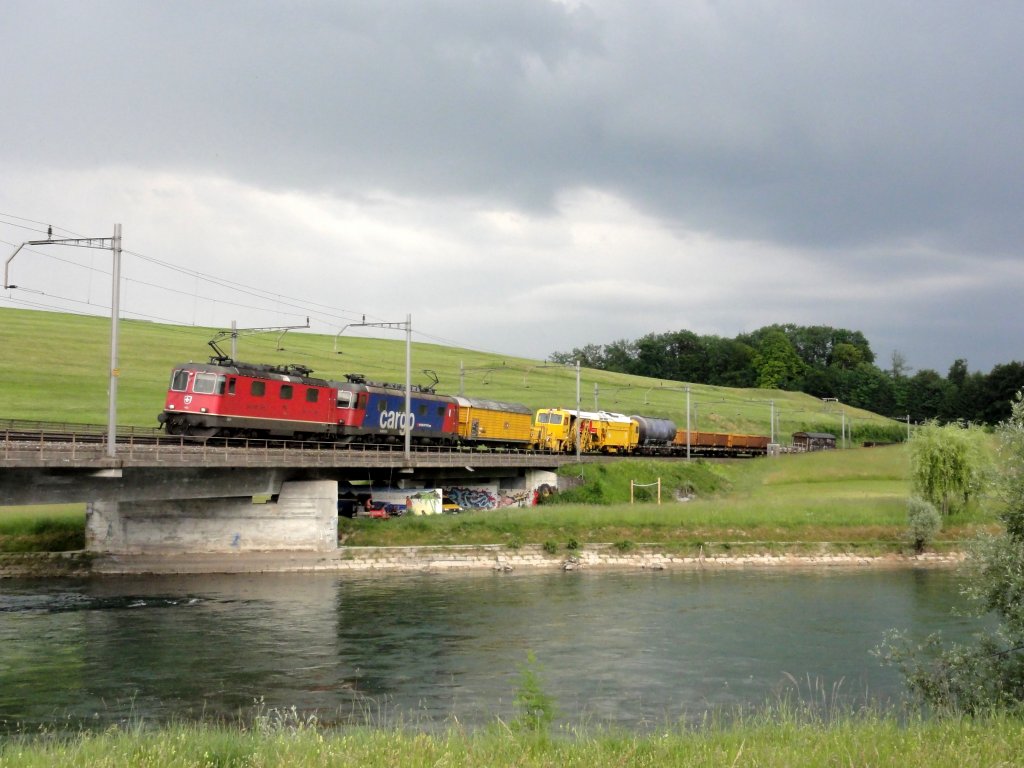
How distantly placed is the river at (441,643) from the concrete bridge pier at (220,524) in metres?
3.13

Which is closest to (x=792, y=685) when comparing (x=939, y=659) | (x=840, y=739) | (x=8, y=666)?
(x=939, y=659)

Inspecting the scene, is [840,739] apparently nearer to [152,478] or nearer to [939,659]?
[939,659]

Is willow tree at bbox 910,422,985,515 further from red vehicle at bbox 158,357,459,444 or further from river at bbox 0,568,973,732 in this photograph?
red vehicle at bbox 158,357,459,444

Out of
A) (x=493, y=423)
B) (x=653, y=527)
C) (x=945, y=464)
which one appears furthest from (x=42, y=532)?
(x=945, y=464)

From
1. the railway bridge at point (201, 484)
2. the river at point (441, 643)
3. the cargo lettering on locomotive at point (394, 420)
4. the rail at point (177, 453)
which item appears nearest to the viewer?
the river at point (441, 643)

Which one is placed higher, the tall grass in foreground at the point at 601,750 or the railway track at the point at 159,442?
the railway track at the point at 159,442

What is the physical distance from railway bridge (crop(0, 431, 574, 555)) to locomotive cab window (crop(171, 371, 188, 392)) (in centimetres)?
346

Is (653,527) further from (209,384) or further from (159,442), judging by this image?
(159,442)

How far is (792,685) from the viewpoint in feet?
87.2

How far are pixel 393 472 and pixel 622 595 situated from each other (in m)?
23.9

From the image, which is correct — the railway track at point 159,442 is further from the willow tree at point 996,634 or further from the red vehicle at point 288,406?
the willow tree at point 996,634

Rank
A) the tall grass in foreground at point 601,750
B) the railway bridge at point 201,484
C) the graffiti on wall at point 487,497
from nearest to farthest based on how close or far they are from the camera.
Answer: the tall grass in foreground at point 601,750 < the railway bridge at point 201,484 < the graffiti on wall at point 487,497

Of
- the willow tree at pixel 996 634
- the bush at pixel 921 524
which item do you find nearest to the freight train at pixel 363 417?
the bush at pixel 921 524

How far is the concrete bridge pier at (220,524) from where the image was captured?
5147 centimetres
